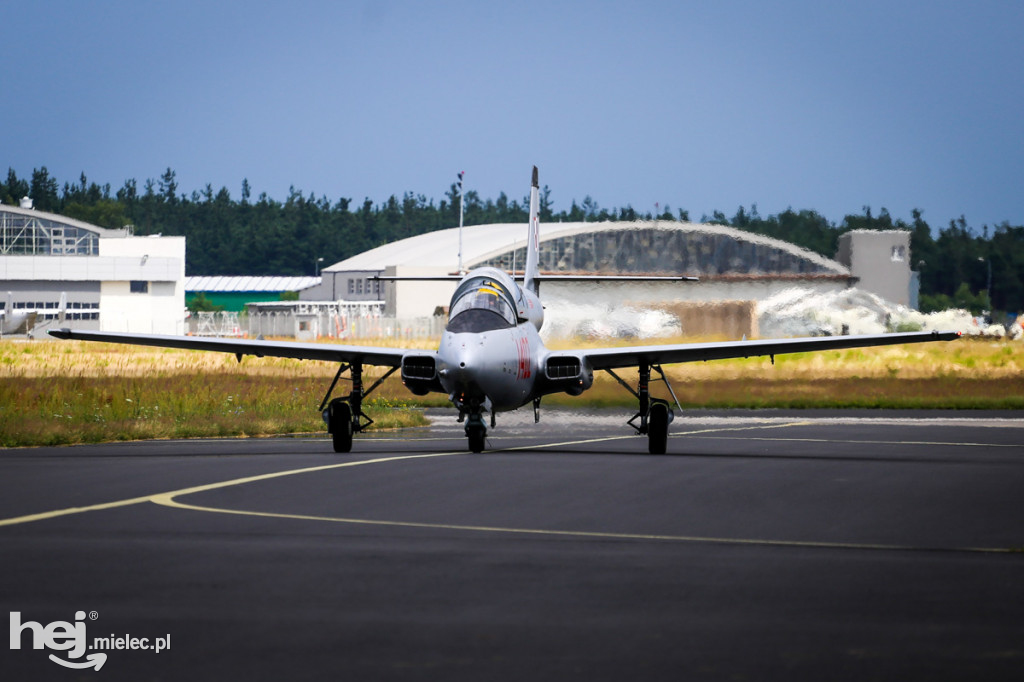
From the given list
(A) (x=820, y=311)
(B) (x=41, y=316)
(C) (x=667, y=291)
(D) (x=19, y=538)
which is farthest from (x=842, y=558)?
(B) (x=41, y=316)

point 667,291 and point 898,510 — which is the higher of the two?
point 667,291

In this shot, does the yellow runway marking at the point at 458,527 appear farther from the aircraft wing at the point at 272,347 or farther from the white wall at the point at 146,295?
the white wall at the point at 146,295

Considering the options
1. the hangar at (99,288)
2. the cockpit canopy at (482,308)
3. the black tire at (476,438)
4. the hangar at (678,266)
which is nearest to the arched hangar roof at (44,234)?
the hangar at (99,288)

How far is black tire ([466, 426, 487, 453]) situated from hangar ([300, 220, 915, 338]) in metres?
23.6

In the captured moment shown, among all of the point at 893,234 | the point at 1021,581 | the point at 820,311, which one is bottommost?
the point at 1021,581

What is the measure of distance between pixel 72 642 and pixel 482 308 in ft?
48.2

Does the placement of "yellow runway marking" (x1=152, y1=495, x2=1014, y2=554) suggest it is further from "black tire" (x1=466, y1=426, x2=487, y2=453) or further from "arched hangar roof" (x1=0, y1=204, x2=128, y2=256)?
"arched hangar roof" (x1=0, y1=204, x2=128, y2=256)

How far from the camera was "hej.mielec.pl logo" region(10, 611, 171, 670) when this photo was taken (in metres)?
6.71

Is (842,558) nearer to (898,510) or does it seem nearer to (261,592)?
(898,510)

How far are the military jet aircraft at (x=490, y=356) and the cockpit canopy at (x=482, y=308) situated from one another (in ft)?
0.05

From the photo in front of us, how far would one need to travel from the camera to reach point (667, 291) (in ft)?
163

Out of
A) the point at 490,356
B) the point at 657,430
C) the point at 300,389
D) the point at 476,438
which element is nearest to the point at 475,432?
the point at 476,438

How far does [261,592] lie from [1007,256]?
102 metres

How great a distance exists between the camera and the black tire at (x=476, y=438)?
21.2 meters
